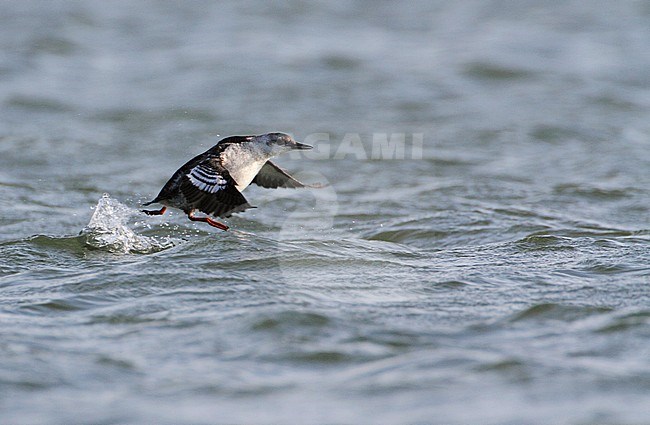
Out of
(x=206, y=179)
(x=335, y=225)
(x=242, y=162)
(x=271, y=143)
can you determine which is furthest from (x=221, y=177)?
(x=335, y=225)

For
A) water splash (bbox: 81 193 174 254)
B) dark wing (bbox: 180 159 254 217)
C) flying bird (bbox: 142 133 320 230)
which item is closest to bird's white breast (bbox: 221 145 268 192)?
flying bird (bbox: 142 133 320 230)

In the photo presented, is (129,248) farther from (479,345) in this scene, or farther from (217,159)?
(479,345)

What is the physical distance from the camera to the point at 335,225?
10.0 metres

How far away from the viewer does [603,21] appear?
2117cm

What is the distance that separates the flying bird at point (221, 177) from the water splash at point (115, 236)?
0.35 m

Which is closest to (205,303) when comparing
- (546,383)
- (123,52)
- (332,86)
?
(546,383)

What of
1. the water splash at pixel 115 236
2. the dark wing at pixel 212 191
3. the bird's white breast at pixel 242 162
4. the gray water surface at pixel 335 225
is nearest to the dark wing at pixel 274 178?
the gray water surface at pixel 335 225

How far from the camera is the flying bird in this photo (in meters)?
7.51

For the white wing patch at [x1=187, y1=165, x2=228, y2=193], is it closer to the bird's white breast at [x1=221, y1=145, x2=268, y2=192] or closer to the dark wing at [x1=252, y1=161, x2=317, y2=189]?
the bird's white breast at [x1=221, y1=145, x2=268, y2=192]

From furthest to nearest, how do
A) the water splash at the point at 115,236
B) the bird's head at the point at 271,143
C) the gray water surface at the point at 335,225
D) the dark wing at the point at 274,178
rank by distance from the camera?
the dark wing at the point at 274,178
the water splash at the point at 115,236
the bird's head at the point at 271,143
the gray water surface at the point at 335,225

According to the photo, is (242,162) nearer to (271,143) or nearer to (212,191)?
(271,143)

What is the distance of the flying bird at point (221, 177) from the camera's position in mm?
7512

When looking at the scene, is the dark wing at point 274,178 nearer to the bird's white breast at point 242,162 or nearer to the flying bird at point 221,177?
the flying bird at point 221,177

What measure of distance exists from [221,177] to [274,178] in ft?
5.06
